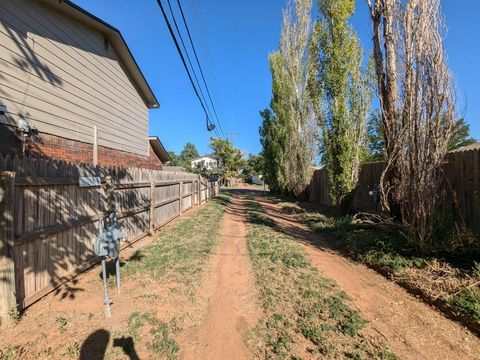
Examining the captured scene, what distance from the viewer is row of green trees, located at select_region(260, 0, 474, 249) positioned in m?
5.55

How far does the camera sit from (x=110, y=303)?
405 centimetres

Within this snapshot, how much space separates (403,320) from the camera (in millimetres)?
3711

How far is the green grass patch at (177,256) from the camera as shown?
A: 17.2 feet

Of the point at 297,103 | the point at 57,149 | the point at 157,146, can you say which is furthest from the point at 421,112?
the point at 297,103

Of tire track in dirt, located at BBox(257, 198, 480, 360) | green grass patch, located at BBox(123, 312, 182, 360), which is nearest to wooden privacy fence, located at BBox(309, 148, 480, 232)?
tire track in dirt, located at BBox(257, 198, 480, 360)

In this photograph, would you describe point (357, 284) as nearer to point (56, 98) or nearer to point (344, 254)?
point (344, 254)

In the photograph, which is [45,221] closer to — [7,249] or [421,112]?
[7,249]

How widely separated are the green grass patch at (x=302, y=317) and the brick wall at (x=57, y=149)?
17.3ft

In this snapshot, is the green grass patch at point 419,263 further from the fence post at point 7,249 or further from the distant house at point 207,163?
the distant house at point 207,163

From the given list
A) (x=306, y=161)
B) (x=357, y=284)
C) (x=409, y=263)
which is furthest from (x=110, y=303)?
(x=306, y=161)

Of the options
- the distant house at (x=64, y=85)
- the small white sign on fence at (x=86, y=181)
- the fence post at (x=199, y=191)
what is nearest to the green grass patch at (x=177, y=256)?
the small white sign on fence at (x=86, y=181)

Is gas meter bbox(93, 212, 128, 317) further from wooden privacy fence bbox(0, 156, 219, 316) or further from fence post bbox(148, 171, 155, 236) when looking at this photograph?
fence post bbox(148, 171, 155, 236)

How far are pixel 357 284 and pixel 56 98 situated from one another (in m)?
7.68

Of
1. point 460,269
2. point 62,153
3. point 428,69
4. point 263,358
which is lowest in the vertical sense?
point 263,358
